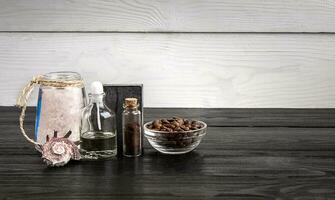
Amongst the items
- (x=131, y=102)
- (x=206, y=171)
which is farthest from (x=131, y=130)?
(x=206, y=171)

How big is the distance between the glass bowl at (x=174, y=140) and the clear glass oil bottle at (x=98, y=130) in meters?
0.07

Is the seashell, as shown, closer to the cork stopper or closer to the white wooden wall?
the cork stopper

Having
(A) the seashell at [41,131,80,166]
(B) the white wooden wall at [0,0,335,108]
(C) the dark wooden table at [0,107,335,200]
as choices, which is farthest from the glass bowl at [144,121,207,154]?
(B) the white wooden wall at [0,0,335,108]

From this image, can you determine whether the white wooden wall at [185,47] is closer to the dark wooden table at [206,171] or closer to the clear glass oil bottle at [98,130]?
the dark wooden table at [206,171]

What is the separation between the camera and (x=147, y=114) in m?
1.67

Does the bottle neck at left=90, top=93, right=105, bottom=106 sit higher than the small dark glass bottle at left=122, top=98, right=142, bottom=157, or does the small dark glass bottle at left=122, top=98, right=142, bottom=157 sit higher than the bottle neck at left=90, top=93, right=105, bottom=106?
the bottle neck at left=90, top=93, right=105, bottom=106

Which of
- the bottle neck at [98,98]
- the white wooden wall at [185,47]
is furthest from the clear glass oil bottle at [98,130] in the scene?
the white wooden wall at [185,47]

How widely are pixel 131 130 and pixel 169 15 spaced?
3.94 ft

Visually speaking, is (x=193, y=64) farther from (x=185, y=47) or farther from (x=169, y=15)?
(x=169, y=15)

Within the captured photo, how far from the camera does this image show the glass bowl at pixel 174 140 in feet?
3.55

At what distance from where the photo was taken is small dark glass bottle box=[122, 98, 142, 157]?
109 cm

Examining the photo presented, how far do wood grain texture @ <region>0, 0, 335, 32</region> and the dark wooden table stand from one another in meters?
0.93

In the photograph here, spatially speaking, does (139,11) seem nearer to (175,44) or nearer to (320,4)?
(175,44)

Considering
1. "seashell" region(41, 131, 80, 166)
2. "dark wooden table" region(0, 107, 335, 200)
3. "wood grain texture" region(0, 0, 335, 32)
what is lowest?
"dark wooden table" region(0, 107, 335, 200)
